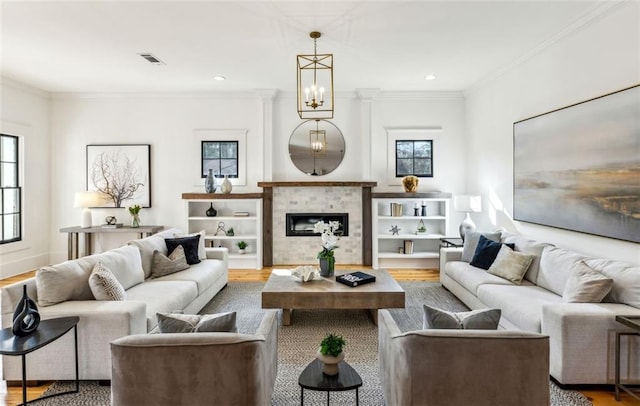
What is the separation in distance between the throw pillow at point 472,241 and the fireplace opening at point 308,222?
218cm

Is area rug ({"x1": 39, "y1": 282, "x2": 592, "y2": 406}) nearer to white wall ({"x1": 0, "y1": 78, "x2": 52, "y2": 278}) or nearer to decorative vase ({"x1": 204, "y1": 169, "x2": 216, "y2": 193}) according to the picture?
decorative vase ({"x1": 204, "y1": 169, "x2": 216, "y2": 193})

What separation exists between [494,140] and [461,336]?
4430 millimetres

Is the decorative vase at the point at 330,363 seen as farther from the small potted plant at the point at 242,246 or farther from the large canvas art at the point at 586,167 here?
the small potted plant at the point at 242,246

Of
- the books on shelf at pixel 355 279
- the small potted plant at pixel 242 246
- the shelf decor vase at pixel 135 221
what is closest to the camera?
the books on shelf at pixel 355 279

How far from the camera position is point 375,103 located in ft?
20.6

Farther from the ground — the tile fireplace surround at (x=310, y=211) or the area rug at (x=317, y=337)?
the tile fireplace surround at (x=310, y=211)

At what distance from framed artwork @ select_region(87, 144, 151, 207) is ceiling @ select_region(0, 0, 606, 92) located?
1.15 m

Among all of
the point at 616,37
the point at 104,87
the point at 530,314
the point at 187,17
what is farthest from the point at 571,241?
the point at 104,87

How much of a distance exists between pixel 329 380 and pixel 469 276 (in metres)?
2.64

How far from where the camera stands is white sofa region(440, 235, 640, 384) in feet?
7.90

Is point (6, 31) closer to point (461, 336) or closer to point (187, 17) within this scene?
point (187, 17)

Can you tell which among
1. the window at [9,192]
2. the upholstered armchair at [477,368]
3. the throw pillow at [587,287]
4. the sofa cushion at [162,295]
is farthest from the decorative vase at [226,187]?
the upholstered armchair at [477,368]

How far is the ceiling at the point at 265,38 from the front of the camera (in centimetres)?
330

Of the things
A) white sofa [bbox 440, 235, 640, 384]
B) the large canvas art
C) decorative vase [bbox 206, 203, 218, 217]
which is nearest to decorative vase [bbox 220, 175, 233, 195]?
decorative vase [bbox 206, 203, 218, 217]
